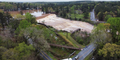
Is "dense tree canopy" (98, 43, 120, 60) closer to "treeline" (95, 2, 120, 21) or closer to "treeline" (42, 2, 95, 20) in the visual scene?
"treeline" (95, 2, 120, 21)

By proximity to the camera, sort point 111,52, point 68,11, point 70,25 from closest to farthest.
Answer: point 111,52 < point 70,25 < point 68,11

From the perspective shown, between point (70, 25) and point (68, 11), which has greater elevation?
point (68, 11)

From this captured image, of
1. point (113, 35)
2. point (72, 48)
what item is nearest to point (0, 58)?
point (72, 48)

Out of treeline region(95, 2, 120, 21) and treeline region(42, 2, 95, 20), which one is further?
treeline region(42, 2, 95, 20)

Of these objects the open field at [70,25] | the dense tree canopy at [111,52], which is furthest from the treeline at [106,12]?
the dense tree canopy at [111,52]

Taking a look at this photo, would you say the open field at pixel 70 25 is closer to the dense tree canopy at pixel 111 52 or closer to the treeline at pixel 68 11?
the treeline at pixel 68 11

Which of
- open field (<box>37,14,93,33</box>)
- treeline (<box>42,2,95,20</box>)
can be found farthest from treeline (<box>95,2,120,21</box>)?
open field (<box>37,14,93,33</box>)

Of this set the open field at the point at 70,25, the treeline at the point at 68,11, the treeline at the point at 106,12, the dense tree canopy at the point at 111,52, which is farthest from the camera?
the treeline at the point at 68,11

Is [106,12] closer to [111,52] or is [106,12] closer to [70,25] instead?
[70,25]

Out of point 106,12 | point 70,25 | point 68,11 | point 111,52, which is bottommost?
point 111,52

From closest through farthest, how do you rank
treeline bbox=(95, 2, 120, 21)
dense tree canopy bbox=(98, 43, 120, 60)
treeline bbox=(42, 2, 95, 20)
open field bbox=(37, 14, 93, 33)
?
1. dense tree canopy bbox=(98, 43, 120, 60)
2. open field bbox=(37, 14, 93, 33)
3. treeline bbox=(95, 2, 120, 21)
4. treeline bbox=(42, 2, 95, 20)

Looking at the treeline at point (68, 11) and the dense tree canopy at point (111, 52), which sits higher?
the treeline at point (68, 11)

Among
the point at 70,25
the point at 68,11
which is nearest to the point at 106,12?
the point at 70,25

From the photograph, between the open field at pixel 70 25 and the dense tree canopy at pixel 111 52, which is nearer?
the dense tree canopy at pixel 111 52
